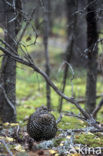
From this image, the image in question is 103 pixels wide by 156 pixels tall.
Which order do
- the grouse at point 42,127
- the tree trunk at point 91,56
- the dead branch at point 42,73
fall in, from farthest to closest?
the tree trunk at point 91,56 < the grouse at point 42,127 < the dead branch at point 42,73

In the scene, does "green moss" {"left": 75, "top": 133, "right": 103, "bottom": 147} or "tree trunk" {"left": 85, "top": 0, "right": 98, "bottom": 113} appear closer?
"green moss" {"left": 75, "top": 133, "right": 103, "bottom": 147}

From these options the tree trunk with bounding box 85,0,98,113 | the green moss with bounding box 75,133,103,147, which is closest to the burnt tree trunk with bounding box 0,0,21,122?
the green moss with bounding box 75,133,103,147

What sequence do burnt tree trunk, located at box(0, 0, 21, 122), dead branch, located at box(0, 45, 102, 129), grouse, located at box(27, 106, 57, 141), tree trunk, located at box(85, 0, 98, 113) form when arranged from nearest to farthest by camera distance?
dead branch, located at box(0, 45, 102, 129) → grouse, located at box(27, 106, 57, 141) → burnt tree trunk, located at box(0, 0, 21, 122) → tree trunk, located at box(85, 0, 98, 113)

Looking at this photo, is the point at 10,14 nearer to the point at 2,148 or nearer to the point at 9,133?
the point at 9,133

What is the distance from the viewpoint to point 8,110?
4586mm

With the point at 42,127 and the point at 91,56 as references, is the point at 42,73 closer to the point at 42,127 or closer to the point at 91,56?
the point at 42,127

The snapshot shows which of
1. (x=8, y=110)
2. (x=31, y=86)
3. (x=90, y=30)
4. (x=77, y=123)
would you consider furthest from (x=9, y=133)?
(x=31, y=86)

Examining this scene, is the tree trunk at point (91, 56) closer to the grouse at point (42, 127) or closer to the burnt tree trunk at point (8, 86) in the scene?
the grouse at point (42, 127)

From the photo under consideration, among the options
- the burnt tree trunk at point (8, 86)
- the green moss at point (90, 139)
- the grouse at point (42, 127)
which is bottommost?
the green moss at point (90, 139)

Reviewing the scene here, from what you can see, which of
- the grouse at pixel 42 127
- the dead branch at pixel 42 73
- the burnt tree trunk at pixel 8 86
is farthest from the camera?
the burnt tree trunk at pixel 8 86

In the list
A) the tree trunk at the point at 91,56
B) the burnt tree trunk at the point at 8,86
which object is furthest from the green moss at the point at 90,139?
the burnt tree trunk at the point at 8,86

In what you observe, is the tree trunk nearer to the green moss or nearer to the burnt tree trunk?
the green moss

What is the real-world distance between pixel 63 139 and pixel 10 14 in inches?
95.4

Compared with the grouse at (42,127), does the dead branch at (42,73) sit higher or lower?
higher
